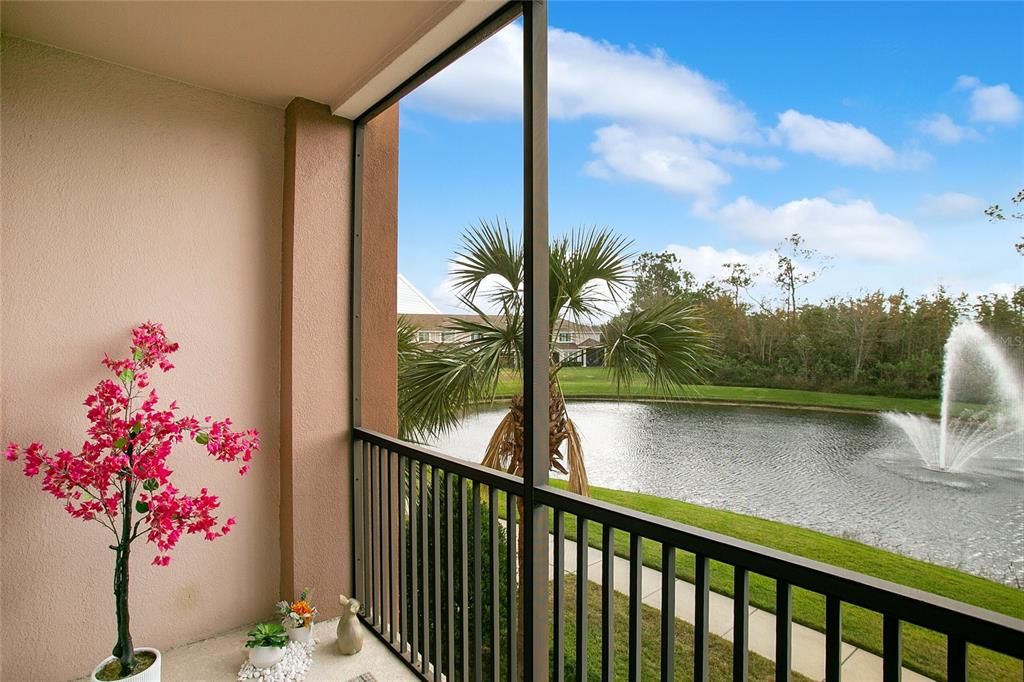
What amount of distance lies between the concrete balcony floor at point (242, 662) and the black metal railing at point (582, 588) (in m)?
0.07

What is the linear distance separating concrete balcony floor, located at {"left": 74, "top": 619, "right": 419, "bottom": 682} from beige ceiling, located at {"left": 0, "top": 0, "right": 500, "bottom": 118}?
2364mm

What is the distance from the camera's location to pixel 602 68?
2.61 metres

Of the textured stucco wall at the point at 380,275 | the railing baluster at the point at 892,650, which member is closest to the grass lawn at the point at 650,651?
the railing baluster at the point at 892,650

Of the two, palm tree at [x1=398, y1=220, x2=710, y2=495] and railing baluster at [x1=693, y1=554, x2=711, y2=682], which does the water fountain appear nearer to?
railing baluster at [x1=693, y1=554, x2=711, y2=682]

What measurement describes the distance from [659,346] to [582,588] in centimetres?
104

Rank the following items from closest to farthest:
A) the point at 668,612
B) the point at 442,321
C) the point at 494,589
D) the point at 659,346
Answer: the point at 668,612
the point at 494,589
the point at 659,346
the point at 442,321

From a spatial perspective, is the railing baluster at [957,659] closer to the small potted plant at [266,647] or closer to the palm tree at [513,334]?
the palm tree at [513,334]

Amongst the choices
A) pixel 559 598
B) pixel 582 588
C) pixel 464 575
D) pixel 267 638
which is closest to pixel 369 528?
pixel 267 638

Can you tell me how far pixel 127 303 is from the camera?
2.36 metres

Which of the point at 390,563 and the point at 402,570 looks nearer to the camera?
the point at 402,570

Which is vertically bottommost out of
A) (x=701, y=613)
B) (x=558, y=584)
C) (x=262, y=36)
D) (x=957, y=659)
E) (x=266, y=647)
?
(x=266, y=647)

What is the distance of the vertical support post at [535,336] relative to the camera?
1.77 meters

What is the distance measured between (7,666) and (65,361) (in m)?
1.11

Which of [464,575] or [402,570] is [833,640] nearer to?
[464,575]
